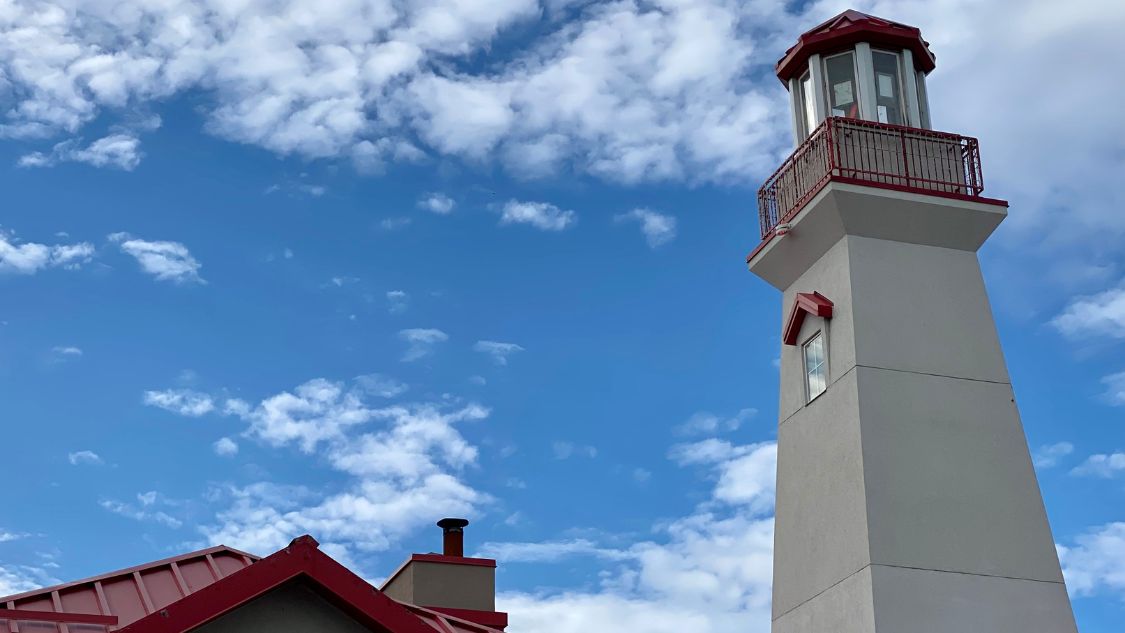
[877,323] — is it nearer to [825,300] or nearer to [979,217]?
[825,300]

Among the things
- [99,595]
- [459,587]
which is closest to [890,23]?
[459,587]

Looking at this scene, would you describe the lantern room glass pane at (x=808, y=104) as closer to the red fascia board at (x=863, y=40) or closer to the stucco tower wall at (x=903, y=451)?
the red fascia board at (x=863, y=40)

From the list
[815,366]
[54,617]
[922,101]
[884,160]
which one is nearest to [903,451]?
[815,366]

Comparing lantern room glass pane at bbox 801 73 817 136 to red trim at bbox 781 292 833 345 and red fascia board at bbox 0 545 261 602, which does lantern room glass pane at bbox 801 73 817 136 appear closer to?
red trim at bbox 781 292 833 345

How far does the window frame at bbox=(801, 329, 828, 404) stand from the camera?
822 inches

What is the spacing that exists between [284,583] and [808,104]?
589 inches

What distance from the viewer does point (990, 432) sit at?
20.1m

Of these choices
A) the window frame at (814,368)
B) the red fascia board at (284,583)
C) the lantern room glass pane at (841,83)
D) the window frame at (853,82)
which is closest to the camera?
the red fascia board at (284,583)

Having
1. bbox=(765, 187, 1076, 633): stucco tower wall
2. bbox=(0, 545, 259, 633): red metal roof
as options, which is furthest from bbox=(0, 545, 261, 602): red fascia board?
bbox=(765, 187, 1076, 633): stucco tower wall

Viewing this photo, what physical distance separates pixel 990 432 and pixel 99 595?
13065mm

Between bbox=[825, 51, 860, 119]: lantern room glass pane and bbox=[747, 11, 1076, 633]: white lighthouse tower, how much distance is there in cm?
3

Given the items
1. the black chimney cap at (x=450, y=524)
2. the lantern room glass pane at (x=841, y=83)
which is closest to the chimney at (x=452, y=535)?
the black chimney cap at (x=450, y=524)

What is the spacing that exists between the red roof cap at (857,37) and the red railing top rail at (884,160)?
1636 millimetres

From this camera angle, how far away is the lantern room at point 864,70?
22406 mm
